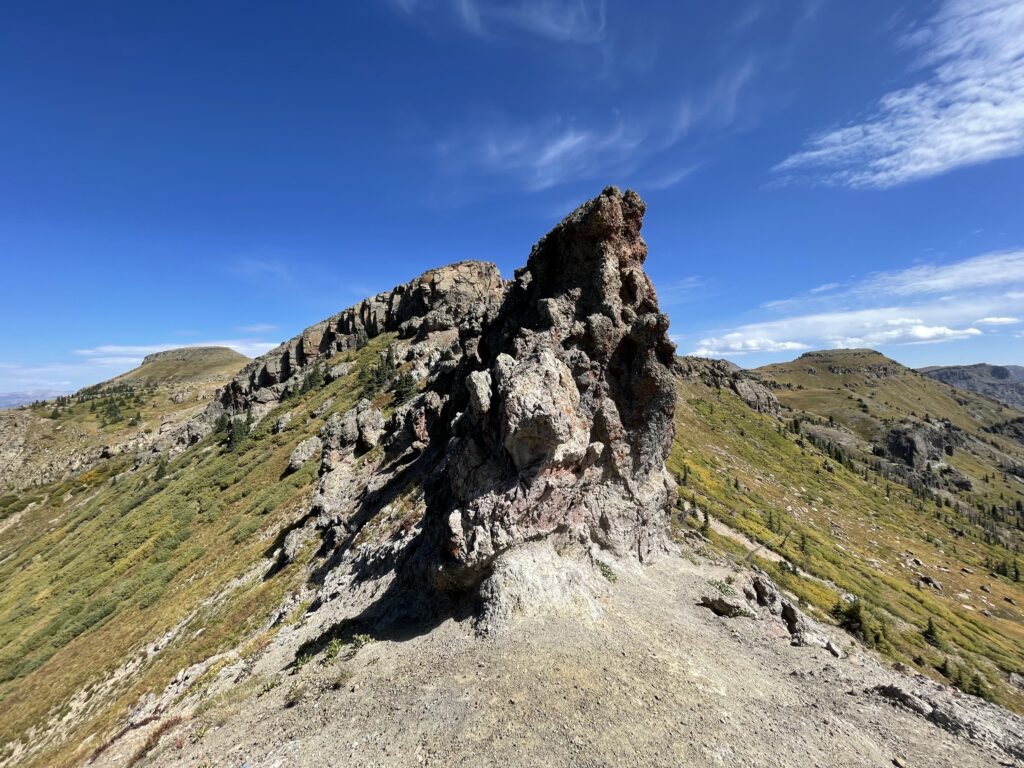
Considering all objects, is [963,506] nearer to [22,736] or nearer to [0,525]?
[22,736]

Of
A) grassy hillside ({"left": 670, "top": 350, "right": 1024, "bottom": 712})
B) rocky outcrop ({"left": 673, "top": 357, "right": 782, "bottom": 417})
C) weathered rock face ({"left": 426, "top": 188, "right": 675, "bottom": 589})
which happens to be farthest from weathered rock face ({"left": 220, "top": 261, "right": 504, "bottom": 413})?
weathered rock face ({"left": 426, "top": 188, "right": 675, "bottom": 589})

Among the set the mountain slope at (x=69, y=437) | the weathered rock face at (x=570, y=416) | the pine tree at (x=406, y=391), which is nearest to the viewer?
the weathered rock face at (x=570, y=416)

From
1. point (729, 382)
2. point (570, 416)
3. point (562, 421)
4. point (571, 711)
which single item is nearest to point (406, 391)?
point (570, 416)

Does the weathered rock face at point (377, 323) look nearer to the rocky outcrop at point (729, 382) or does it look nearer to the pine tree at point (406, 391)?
the pine tree at point (406, 391)

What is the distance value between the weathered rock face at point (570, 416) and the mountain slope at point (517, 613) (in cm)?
14

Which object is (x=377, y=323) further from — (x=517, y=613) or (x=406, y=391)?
(x=517, y=613)

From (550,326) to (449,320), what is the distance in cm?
9063

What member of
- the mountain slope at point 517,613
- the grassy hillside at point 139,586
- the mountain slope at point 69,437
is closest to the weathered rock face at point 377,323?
the mountain slope at point 69,437

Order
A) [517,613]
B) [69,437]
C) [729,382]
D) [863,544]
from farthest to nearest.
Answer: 1. [729,382]
2. [69,437]
3. [863,544]
4. [517,613]

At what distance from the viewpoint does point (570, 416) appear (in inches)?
800

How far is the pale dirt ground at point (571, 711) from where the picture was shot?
12258 mm

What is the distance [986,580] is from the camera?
298ft

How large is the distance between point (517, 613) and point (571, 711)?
4.76 m

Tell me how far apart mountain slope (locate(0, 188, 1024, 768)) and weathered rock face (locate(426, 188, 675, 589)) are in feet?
0.45
